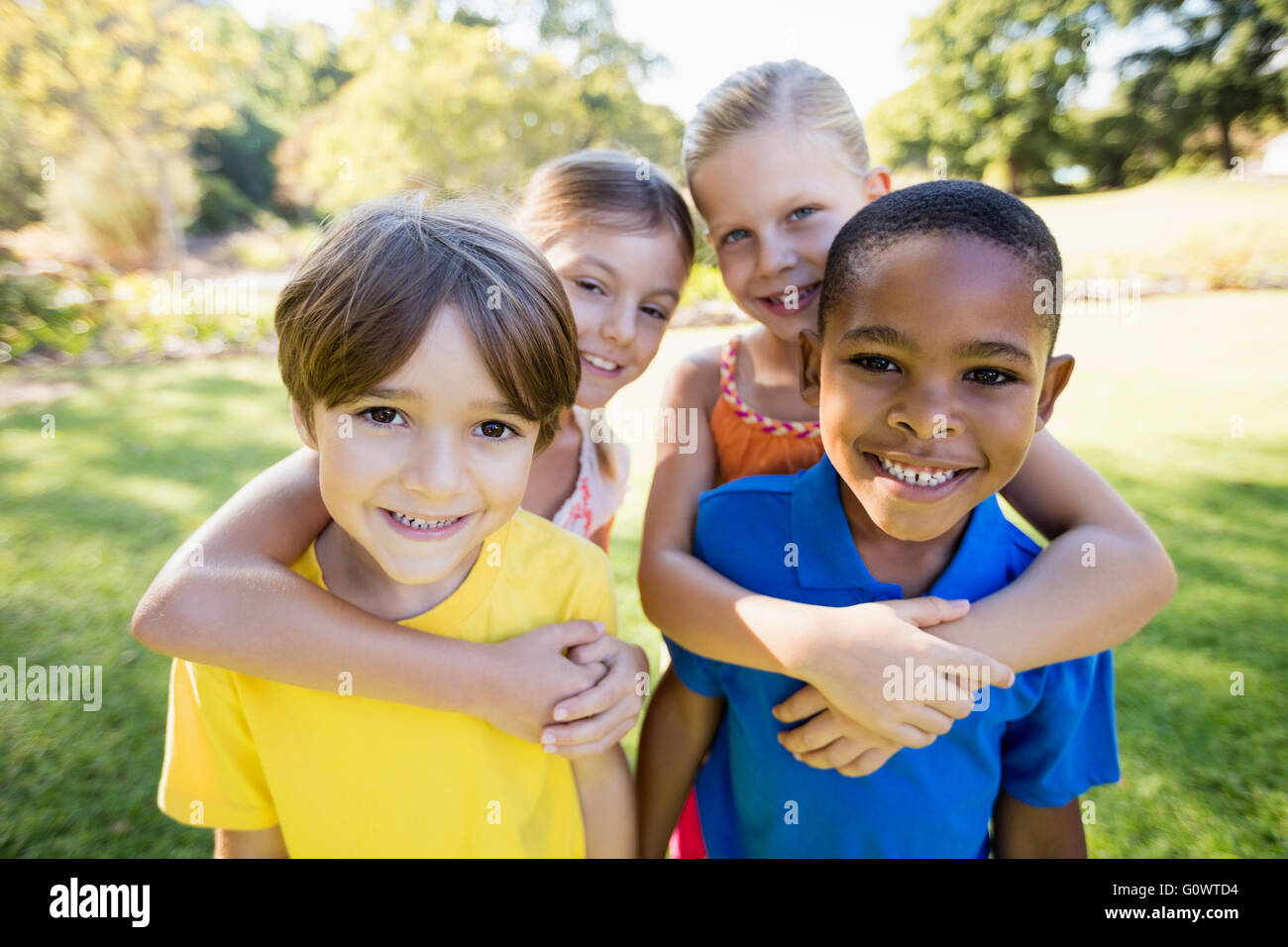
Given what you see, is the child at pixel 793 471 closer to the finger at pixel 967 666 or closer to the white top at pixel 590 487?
the finger at pixel 967 666

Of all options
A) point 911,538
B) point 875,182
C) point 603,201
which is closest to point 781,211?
point 875,182

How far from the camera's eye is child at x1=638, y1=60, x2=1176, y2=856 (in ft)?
4.44

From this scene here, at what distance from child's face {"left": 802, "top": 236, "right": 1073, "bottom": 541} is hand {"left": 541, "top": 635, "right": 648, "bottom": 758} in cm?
59

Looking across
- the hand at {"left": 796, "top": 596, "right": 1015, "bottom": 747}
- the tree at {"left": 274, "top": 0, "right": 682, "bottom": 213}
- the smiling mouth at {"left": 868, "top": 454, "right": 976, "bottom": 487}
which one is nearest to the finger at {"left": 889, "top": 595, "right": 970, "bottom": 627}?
the hand at {"left": 796, "top": 596, "right": 1015, "bottom": 747}

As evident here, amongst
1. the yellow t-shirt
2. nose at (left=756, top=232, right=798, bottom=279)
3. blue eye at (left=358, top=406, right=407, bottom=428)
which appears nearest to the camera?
blue eye at (left=358, top=406, right=407, bottom=428)

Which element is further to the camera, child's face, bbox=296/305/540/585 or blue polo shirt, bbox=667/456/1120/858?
blue polo shirt, bbox=667/456/1120/858

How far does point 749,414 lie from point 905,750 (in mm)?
930

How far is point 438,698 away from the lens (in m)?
1.40

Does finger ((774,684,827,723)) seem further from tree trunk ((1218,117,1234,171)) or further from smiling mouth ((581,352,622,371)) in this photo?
tree trunk ((1218,117,1234,171))

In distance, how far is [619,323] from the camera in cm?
207

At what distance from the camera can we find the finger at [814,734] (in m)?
1.42

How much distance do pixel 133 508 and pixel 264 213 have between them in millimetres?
26704

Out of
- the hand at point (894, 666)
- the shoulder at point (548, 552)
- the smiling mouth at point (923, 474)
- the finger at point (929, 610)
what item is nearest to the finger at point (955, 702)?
the hand at point (894, 666)
